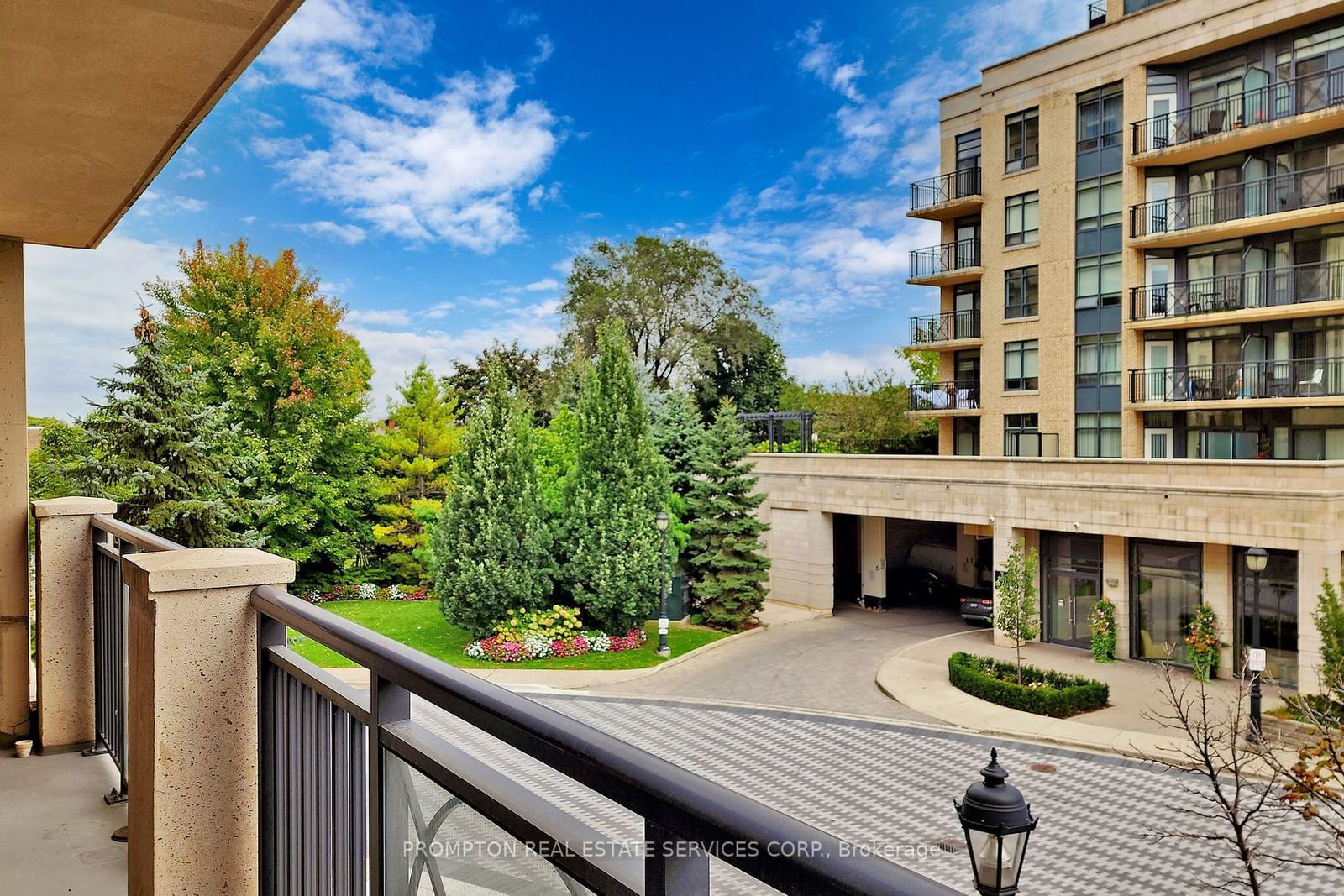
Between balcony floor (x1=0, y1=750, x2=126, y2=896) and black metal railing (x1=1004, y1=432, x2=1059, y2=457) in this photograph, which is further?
black metal railing (x1=1004, y1=432, x2=1059, y2=457)

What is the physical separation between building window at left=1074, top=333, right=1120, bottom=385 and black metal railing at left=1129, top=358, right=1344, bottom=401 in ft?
1.73

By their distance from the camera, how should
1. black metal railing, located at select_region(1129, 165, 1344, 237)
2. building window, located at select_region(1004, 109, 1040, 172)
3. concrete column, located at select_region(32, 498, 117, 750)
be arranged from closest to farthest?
concrete column, located at select_region(32, 498, 117, 750) → black metal railing, located at select_region(1129, 165, 1344, 237) → building window, located at select_region(1004, 109, 1040, 172)

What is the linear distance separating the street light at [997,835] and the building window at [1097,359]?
19855mm

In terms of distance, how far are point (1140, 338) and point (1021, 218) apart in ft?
14.5

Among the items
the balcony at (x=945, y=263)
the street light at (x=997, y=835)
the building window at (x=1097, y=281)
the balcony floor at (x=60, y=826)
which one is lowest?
the street light at (x=997, y=835)

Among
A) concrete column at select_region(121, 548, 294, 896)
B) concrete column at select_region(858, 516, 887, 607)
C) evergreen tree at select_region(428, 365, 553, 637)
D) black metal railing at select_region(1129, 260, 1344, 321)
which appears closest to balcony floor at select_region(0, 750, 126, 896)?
concrete column at select_region(121, 548, 294, 896)

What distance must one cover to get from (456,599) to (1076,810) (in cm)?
1085

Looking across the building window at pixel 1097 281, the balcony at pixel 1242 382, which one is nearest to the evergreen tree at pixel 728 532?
the building window at pixel 1097 281

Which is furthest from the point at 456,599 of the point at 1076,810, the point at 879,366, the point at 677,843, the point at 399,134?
the point at 399,134

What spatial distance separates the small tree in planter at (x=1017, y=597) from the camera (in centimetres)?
1631

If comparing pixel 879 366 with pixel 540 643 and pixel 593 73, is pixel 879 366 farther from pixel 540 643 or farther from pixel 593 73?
pixel 593 73

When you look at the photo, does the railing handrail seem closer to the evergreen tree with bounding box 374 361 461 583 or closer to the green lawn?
the green lawn

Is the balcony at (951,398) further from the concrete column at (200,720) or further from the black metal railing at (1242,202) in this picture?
the concrete column at (200,720)

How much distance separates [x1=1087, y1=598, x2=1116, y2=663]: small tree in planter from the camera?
17.6m
